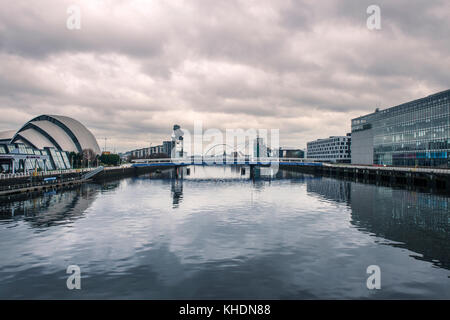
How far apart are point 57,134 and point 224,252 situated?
166 meters

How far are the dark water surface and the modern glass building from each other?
85884mm

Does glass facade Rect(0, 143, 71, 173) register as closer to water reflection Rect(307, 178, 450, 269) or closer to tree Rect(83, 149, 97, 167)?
tree Rect(83, 149, 97, 167)

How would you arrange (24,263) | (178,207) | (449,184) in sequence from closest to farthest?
(24,263), (178,207), (449,184)

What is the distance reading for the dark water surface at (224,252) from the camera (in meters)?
17.0

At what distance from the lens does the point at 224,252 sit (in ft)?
78.4

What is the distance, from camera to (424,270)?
19719 millimetres

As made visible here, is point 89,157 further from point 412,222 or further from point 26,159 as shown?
point 412,222

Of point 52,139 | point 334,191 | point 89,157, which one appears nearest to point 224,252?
point 334,191

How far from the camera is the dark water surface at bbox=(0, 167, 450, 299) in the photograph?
55.9 feet

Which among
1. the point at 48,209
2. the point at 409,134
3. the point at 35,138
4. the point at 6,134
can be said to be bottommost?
the point at 48,209

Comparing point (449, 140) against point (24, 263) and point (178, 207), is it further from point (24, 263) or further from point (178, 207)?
point (24, 263)

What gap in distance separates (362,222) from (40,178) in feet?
246
